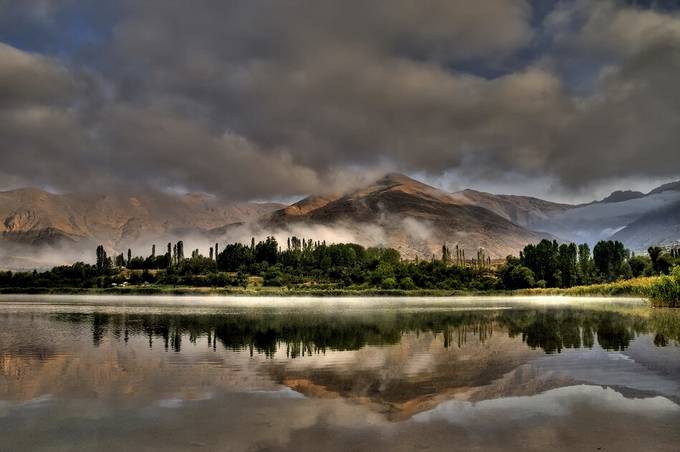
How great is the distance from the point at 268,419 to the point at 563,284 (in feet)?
583

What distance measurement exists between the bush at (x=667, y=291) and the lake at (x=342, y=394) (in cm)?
3703

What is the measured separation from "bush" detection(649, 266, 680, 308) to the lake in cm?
3703

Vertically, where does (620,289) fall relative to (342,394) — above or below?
below

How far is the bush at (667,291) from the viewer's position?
68.2 meters

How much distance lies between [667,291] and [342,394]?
64.9 m

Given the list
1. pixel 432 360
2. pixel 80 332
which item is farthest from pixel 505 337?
pixel 80 332

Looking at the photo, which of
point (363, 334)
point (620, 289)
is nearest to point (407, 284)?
point (620, 289)

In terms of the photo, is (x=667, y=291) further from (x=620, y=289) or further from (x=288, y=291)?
(x=288, y=291)

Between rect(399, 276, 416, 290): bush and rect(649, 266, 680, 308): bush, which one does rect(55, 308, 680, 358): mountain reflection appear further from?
rect(399, 276, 416, 290): bush

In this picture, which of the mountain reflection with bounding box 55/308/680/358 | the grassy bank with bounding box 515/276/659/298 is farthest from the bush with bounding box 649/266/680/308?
the mountain reflection with bounding box 55/308/680/358

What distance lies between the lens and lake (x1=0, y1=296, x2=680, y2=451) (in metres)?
13.6

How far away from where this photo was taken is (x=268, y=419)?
15500 mm

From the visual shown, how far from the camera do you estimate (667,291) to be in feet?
230

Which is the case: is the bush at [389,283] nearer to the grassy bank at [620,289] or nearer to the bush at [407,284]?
the bush at [407,284]
